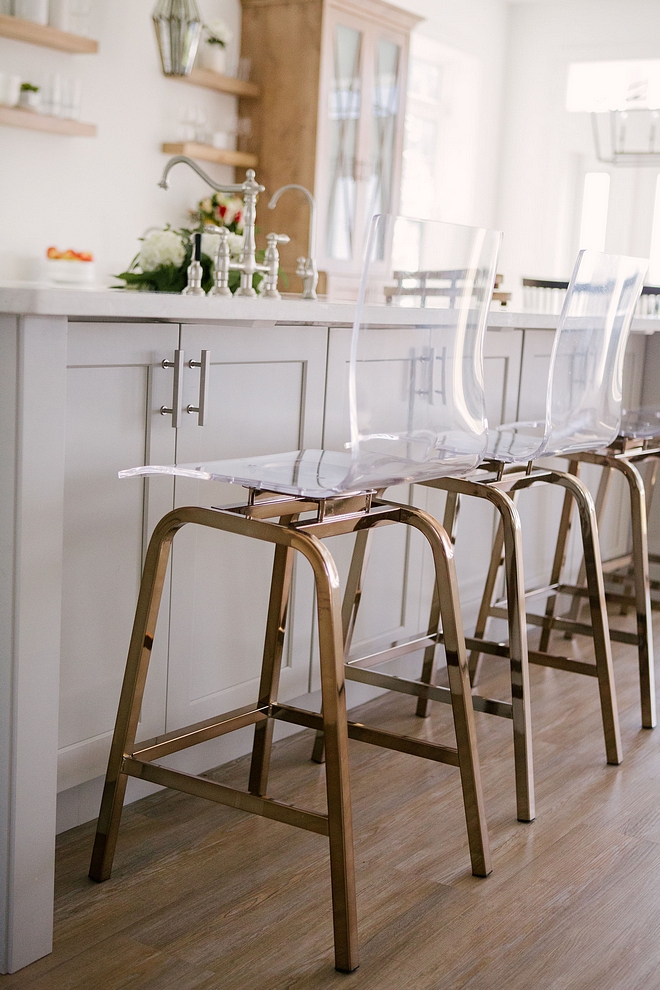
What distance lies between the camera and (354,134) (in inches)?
226

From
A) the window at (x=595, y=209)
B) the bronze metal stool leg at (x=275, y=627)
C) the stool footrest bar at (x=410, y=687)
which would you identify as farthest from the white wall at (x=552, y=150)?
the bronze metal stool leg at (x=275, y=627)

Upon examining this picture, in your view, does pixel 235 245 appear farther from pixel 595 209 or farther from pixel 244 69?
pixel 595 209

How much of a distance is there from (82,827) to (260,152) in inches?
176

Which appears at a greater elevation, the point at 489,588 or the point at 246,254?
the point at 246,254

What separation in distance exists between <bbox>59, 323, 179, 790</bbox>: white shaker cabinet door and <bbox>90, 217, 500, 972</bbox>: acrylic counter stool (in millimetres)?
130

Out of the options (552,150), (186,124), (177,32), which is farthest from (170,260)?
(552,150)

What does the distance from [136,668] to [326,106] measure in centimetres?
449

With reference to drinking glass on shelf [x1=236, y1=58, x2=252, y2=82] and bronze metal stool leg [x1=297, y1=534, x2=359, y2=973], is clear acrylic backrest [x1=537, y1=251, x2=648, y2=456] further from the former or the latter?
drinking glass on shelf [x1=236, y1=58, x2=252, y2=82]

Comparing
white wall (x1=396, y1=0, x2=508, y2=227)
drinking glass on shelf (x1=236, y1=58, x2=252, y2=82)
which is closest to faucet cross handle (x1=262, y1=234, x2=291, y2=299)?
drinking glass on shelf (x1=236, y1=58, x2=252, y2=82)

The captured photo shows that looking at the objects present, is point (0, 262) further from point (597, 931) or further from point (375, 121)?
point (597, 931)

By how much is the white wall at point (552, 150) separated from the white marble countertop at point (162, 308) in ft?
19.6

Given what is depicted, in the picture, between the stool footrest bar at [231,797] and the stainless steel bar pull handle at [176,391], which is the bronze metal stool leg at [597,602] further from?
the stool footrest bar at [231,797]

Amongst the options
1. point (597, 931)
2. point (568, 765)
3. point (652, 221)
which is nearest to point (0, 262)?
point (568, 765)

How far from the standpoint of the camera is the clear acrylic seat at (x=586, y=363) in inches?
84.2
